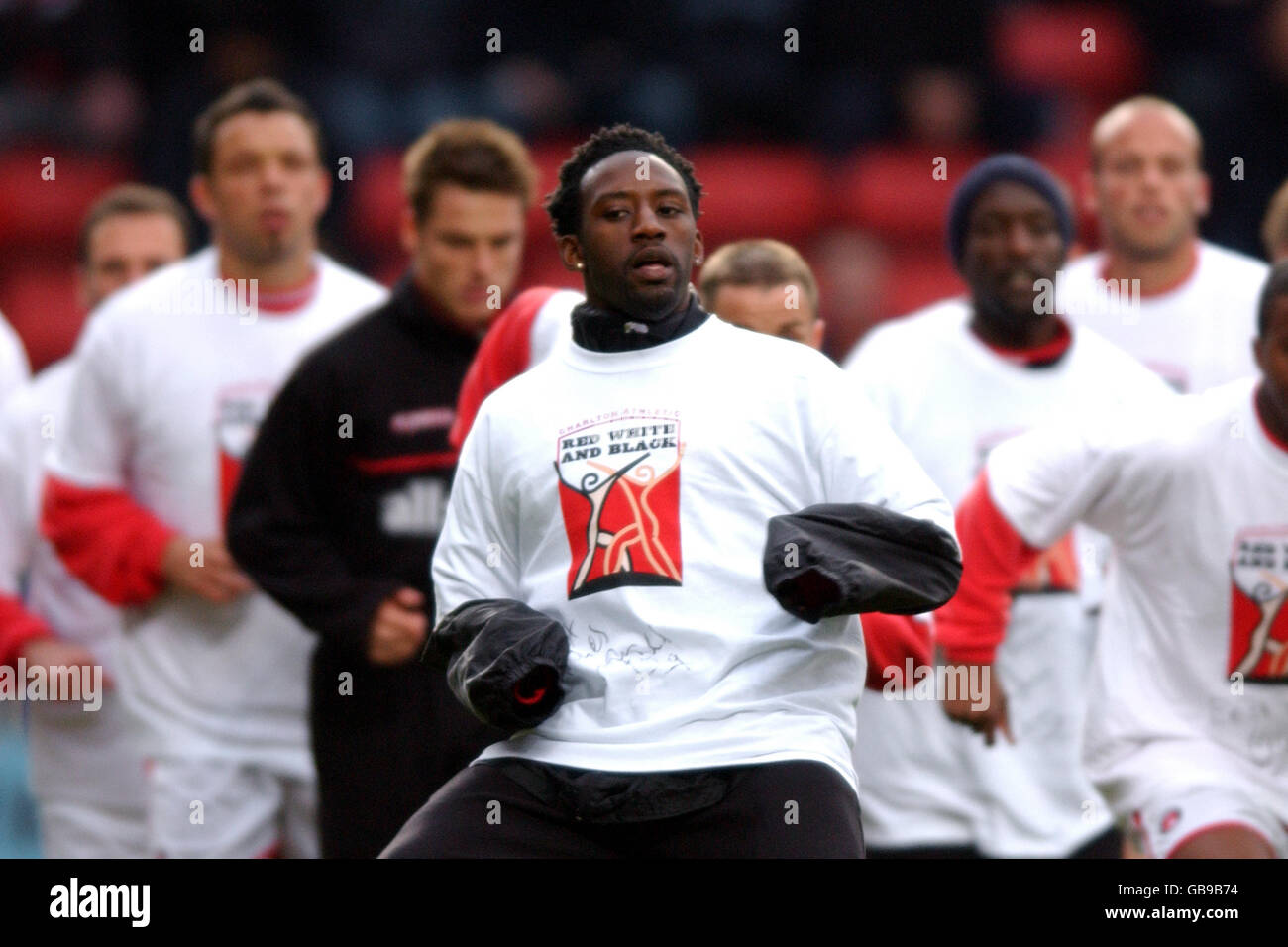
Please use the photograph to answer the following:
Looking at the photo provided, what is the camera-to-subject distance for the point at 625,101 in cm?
1137

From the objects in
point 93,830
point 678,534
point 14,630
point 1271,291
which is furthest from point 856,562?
point 93,830

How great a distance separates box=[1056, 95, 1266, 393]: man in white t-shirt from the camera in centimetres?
618

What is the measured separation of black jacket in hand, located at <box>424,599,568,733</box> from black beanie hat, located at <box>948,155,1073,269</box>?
8.96ft

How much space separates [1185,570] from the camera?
4.68 meters

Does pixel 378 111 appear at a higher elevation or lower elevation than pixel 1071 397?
higher

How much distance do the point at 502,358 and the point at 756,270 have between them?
0.60 meters

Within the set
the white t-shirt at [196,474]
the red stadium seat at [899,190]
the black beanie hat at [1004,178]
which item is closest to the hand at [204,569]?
the white t-shirt at [196,474]

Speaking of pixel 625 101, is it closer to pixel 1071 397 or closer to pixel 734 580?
pixel 1071 397

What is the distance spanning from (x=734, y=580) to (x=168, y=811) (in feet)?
9.44

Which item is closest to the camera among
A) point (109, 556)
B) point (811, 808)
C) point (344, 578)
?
point (811, 808)

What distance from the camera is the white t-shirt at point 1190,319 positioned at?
6.14 m

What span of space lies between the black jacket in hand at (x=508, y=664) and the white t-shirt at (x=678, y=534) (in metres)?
0.07

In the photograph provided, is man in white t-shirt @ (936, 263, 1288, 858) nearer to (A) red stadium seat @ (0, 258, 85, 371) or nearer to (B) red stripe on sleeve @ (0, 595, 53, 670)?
(B) red stripe on sleeve @ (0, 595, 53, 670)

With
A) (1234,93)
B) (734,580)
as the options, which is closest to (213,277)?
(734,580)
